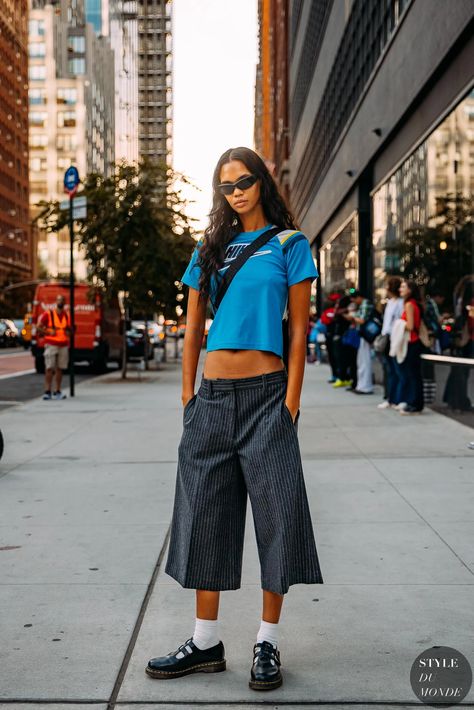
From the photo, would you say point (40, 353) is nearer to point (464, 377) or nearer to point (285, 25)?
point (464, 377)

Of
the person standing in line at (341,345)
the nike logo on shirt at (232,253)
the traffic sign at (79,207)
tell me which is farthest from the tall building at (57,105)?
the nike logo on shirt at (232,253)

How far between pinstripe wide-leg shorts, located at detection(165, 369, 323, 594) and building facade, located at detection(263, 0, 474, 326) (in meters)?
6.20

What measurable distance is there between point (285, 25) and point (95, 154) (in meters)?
80.4

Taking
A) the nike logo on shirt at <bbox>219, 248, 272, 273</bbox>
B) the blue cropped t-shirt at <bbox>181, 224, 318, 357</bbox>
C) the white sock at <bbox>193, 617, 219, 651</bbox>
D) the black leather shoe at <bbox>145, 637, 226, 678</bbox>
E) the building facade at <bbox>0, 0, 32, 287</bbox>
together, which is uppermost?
the building facade at <bbox>0, 0, 32, 287</bbox>

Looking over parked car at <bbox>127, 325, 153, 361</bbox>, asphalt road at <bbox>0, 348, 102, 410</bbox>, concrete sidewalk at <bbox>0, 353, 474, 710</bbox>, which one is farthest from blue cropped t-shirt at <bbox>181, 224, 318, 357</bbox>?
parked car at <bbox>127, 325, 153, 361</bbox>

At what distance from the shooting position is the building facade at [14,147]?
111 metres

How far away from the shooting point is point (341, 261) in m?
Answer: 31.4

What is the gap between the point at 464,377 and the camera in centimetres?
1213

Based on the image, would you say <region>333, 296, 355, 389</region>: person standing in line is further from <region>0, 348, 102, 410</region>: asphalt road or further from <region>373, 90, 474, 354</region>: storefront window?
<region>0, 348, 102, 410</region>: asphalt road

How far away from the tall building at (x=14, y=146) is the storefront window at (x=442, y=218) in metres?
89.6

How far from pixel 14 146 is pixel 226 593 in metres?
119

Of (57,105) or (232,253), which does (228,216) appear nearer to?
(232,253)

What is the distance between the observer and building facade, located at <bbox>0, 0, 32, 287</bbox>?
11100cm

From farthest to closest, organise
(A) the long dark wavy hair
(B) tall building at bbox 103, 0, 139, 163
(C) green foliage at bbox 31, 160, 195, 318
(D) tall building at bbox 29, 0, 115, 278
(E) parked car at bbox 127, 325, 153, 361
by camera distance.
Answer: (B) tall building at bbox 103, 0, 139, 163
(D) tall building at bbox 29, 0, 115, 278
(E) parked car at bbox 127, 325, 153, 361
(C) green foliage at bbox 31, 160, 195, 318
(A) the long dark wavy hair
